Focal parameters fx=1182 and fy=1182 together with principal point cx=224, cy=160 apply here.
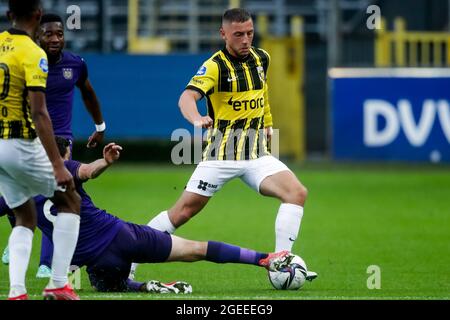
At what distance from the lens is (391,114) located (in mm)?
21000

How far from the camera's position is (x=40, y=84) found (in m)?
7.23

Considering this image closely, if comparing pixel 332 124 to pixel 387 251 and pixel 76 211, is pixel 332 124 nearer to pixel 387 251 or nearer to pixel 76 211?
pixel 387 251

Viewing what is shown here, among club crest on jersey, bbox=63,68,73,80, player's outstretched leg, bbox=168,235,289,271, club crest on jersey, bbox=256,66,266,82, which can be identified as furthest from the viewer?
club crest on jersey, bbox=63,68,73,80

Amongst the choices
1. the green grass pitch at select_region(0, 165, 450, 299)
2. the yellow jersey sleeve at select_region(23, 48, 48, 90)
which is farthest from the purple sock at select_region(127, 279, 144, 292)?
the yellow jersey sleeve at select_region(23, 48, 48, 90)

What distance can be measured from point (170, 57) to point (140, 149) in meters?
2.23

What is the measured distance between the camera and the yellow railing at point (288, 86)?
22.4 metres

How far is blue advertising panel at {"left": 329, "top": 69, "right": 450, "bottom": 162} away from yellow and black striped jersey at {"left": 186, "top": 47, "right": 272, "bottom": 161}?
11726mm

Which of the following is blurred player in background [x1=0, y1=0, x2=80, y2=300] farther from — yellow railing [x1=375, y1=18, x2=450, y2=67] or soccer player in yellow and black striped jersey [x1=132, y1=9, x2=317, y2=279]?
yellow railing [x1=375, y1=18, x2=450, y2=67]

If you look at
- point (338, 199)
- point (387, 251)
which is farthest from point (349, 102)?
point (387, 251)

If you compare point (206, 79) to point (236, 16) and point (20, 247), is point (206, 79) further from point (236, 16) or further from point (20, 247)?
point (20, 247)

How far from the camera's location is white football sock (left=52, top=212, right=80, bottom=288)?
7590 mm

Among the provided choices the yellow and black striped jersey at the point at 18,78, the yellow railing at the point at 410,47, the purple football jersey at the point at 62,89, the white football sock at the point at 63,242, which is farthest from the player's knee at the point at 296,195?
the yellow railing at the point at 410,47

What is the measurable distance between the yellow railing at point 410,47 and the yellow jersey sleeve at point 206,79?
43.1 ft

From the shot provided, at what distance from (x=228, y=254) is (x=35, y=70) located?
7.40 feet
